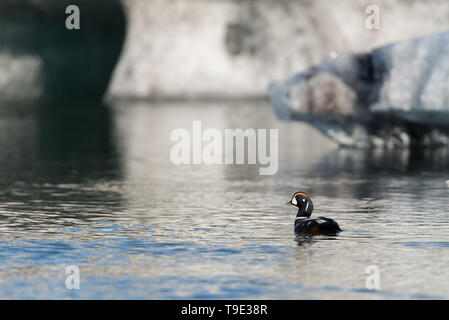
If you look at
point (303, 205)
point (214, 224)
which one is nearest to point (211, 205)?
point (214, 224)

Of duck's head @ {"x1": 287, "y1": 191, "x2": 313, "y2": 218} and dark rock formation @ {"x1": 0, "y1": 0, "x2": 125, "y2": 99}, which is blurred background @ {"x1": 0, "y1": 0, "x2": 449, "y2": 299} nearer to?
duck's head @ {"x1": 287, "y1": 191, "x2": 313, "y2": 218}

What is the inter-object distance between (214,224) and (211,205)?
198 cm

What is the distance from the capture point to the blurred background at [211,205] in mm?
10148

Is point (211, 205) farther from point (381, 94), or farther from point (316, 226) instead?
point (381, 94)

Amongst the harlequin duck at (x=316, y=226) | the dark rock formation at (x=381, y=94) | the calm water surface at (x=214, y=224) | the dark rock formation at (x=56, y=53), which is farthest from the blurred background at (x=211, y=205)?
the dark rock formation at (x=56, y=53)

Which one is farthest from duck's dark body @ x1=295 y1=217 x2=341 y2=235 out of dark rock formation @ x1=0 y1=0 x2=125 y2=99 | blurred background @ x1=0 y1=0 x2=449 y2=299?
dark rock formation @ x1=0 y1=0 x2=125 y2=99

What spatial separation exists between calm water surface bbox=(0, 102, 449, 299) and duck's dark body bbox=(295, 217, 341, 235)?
0.51 feet

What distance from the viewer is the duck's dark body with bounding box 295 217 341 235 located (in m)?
12.3

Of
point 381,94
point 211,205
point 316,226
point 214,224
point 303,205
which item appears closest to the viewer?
point 316,226

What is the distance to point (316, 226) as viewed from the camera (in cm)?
1231

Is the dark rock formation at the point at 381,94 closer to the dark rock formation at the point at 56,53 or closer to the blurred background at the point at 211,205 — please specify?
the blurred background at the point at 211,205

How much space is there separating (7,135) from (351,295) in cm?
2117
